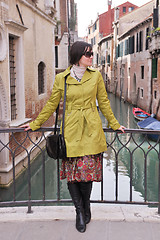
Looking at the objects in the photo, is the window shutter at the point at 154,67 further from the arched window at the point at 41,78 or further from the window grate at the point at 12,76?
the window grate at the point at 12,76

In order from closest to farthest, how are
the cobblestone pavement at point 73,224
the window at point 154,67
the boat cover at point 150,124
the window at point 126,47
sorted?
1. the cobblestone pavement at point 73,224
2. the boat cover at point 150,124
3. the window at point 154,67
4. the window at point 126,47

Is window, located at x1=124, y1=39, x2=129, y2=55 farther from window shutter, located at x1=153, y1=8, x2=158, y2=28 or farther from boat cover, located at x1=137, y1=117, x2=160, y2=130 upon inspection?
boat cover, located at x1=137, y1=117, x2=160, y2=130

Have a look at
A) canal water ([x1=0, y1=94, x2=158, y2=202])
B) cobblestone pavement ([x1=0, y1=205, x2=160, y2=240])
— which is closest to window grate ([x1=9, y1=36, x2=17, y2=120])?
canal water ([x1=0, y1=94, x2=158, y2=202])

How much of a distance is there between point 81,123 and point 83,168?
1.24 ft

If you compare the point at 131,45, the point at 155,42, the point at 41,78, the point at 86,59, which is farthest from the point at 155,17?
the point at 86,59

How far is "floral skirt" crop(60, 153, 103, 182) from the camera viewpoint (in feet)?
8.63

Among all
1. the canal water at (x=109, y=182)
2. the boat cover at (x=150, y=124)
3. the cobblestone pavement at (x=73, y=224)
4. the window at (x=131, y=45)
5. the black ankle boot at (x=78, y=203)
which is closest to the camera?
the cobblestone pavement at (x=73, y=224)

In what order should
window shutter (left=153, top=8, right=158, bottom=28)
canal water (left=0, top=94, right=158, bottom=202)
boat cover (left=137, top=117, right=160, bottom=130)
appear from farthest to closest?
window shutter (left=153, top=8, right=158, bottom=28)
boat cover (left=137, top=117, right=160, bottom=130)
canal water (left=0, top=94, right=158, bottom=202)

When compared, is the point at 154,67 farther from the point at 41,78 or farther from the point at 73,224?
the point at 73,224

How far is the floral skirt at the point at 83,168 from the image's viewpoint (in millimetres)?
2629

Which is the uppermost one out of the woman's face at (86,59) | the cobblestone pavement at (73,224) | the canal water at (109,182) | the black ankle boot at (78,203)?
the woman's face at (86,59)

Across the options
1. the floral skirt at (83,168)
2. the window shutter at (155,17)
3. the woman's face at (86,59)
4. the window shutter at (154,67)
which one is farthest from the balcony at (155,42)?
the floral skirt at (83,168)

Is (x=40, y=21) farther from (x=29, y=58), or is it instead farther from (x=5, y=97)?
(x=5, y=97)

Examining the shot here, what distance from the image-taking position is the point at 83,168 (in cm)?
263
